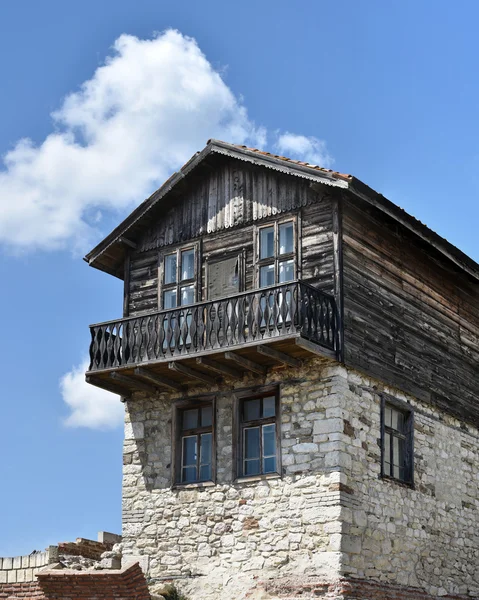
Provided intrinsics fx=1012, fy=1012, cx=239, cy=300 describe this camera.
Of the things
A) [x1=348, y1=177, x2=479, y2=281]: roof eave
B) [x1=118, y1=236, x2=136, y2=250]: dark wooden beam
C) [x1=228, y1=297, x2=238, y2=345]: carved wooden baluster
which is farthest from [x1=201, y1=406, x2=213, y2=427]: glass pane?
[x1=348, y1=177, x2=479, y2=281]: roof eave

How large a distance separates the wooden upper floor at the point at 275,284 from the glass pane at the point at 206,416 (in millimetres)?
657

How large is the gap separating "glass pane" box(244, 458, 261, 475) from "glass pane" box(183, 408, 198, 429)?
5.40 feet

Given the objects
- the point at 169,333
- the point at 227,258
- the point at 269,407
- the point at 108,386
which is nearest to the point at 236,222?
the point at 227,258

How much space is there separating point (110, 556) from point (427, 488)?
672 cm

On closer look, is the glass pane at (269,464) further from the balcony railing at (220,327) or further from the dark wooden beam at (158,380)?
the dark wooden beam at (158,380)

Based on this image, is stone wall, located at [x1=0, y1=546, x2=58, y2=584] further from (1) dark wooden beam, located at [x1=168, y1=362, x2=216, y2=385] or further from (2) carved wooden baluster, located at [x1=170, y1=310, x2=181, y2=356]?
(2) carved wooden baluster, located at [x1=170, y1=310, x2=181, y2=356]

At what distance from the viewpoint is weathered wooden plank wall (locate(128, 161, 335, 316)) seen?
20312 millimetres

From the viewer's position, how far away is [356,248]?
20484mm

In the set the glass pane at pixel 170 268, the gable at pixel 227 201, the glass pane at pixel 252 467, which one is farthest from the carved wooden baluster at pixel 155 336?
the glass pane at pixel 252 467

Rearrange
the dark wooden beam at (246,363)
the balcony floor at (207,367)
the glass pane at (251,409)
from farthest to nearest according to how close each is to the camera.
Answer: the glass pane at (251,409) → the dark wooden beam at (246,363) → the balcony floor at (207,367)

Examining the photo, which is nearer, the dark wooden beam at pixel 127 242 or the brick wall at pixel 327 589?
the brick wall at pixel 327 589

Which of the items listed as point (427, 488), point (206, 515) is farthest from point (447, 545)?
point (206, 515)

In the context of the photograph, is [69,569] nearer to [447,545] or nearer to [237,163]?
[447,545]

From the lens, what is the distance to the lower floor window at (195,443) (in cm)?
2066
